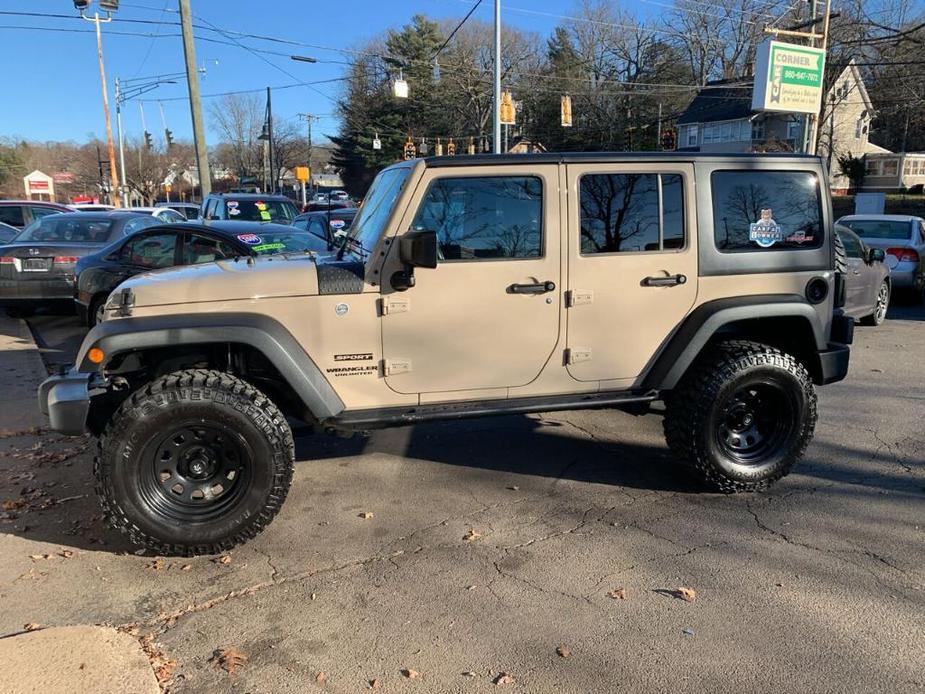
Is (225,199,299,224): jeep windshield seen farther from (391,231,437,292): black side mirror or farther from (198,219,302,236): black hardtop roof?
(391,231,437,292): black side mirror

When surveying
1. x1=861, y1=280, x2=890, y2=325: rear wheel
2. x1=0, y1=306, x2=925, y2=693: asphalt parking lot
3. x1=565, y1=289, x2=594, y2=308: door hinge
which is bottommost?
x1=0, y1=306, x2=925, y2=693: asphalt parking lot

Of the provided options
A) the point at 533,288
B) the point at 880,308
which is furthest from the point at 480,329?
the point at 880,308

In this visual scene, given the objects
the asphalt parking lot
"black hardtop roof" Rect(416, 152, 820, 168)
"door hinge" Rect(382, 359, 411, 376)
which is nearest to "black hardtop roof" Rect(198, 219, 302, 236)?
the asphalt parking lot

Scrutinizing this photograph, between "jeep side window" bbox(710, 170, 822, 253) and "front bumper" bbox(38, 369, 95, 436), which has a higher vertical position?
"jeep side window" bbox(710, 170, 822, 253)

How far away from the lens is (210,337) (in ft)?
11.2

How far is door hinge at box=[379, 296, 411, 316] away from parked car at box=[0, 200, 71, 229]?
14.3m

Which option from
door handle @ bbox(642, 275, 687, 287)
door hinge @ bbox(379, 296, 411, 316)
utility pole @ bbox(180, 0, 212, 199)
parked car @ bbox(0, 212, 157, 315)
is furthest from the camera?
utility pole @ bbox(180, 0, 212, 199)

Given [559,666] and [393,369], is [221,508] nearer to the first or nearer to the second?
[393,369]

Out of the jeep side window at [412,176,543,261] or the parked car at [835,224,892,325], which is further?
the parked car at [835,224,892,325]

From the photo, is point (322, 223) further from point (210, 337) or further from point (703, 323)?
point (703, 323)

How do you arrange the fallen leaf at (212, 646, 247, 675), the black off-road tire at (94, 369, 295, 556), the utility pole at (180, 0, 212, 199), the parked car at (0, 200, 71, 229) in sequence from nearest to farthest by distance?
1. the fallen leaf at (212, 646, 247, 675)
2. the black off-road tire at (94, 369, 295, 556)
3. the parked car at (0, 200, 71, 229)
4. the utility pole at (180, 0, 212, 199)

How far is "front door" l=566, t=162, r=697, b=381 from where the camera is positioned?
3.88 metres

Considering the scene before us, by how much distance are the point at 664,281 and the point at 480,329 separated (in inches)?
44.6

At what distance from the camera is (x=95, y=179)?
5941 centimetres
